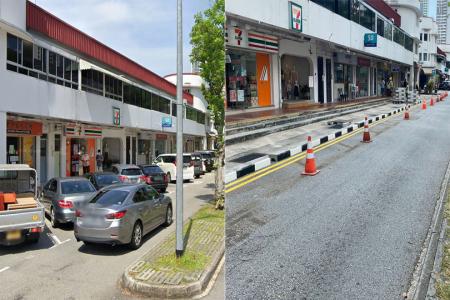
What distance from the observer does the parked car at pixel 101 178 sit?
Result: 9.20 metres

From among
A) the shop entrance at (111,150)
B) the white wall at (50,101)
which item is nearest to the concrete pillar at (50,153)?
the white wall at (50,101)

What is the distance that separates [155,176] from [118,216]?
4.73 ft

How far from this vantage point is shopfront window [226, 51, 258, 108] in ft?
6.63

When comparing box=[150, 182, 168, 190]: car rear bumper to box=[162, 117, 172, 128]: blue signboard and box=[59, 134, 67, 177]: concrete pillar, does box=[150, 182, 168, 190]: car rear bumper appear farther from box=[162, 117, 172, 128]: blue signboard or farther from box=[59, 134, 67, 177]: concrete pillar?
box=[162, 117, 172, 128]: blue signboard

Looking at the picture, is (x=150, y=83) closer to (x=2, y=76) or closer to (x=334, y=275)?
(x=334, y=275)

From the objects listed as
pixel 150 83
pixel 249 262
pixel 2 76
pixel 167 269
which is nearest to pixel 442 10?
pixel 150 83

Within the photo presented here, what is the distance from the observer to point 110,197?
7.94 meters

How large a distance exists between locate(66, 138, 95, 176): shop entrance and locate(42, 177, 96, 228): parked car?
34cm

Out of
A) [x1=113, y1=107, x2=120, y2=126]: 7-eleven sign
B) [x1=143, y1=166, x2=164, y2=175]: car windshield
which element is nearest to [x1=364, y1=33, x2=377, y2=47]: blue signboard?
[x1=113, y1=107, x2=120, y2=126]: 7-eleven sign

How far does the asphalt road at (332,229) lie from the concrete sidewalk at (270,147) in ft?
0.91

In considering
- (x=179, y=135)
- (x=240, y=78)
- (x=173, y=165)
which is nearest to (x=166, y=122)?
(x=173, y=165)

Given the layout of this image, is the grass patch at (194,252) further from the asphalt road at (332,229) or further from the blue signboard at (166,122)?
the blue signboard at (166,122)

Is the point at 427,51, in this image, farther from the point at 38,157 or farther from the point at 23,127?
the point at 38,157

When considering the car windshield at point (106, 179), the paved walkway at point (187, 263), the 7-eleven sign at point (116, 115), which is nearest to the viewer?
the paved walkway at point (187, 263)
